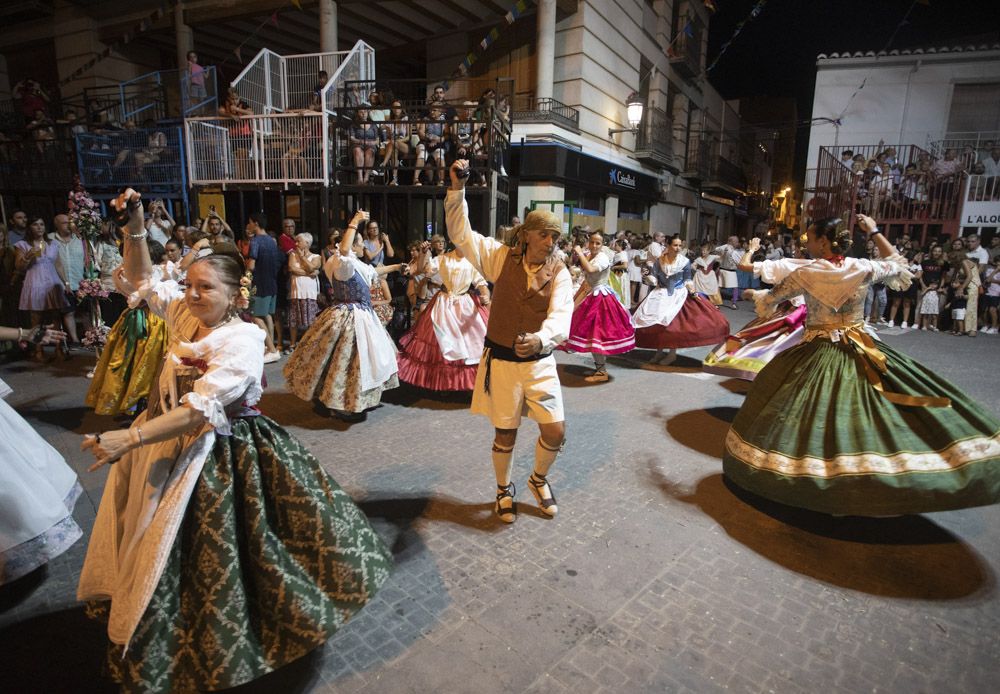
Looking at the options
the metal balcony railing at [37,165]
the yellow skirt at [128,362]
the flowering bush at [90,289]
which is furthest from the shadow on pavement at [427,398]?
the metal balcony railing at [37,165]

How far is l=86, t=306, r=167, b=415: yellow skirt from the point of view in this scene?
5.36 meters

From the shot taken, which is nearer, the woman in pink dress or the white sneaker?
the woman in pink dress

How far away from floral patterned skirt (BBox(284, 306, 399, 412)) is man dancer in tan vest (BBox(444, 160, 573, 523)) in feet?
6.90

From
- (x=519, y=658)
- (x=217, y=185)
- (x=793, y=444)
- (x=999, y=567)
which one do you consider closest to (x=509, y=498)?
(x=519, y=658)

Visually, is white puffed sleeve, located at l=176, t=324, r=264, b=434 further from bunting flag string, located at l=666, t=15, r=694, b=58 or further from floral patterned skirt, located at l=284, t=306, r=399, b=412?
bunting flag string, located at l=666, t=15, r=694, b=58

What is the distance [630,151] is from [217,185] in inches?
499

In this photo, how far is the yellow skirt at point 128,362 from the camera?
211 inches

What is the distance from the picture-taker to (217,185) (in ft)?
36.9

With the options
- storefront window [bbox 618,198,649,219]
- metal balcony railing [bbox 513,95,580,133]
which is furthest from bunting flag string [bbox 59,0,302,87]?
storefront window [bbox 618,198,649,219]

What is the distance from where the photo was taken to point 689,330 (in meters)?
7.79

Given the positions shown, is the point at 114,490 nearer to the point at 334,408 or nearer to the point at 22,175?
the point at 334,408

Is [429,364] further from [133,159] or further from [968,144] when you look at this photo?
[968,144]

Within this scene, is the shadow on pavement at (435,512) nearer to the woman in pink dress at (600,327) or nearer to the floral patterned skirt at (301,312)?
the woman in pink dress at (600,327)

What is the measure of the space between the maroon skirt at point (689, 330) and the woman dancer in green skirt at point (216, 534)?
6.14 metres
